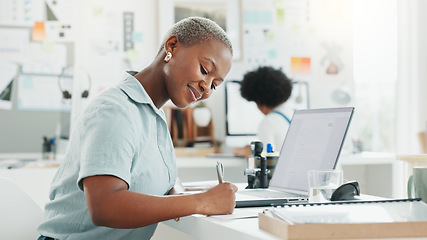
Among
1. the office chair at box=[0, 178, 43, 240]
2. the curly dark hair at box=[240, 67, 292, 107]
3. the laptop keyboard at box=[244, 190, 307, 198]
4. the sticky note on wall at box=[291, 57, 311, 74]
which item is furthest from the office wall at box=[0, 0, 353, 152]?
the laptop keyboard at box=[244, 190, 307, 198]

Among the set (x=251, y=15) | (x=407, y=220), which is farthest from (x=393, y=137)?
(x=407, y=220)

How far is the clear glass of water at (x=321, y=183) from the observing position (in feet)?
4.14

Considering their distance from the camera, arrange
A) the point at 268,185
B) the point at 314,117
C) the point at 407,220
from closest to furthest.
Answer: the point at 407,220 < the point at 314,117 < the point at 268,185

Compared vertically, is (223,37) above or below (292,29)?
below

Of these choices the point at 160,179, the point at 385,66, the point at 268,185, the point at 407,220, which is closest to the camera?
the point at 407,220

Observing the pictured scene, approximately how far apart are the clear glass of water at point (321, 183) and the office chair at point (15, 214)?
33.2 inches

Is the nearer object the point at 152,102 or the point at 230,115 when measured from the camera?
the point at 152,102

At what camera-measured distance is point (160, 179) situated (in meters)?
1.33

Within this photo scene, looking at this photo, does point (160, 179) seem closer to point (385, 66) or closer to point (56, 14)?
point (56, 14)

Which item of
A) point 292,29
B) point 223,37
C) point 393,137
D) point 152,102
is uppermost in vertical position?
point 292,29

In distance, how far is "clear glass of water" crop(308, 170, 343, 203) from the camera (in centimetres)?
126

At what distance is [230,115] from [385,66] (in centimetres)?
148

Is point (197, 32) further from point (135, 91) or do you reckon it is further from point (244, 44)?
point (244, 44)

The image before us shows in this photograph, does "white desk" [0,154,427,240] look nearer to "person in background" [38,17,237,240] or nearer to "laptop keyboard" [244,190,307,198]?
"person in background" [38,17,237,240]
